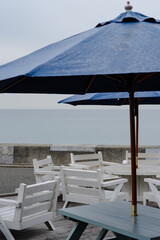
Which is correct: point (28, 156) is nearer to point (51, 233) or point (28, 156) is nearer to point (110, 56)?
point (51, 233)

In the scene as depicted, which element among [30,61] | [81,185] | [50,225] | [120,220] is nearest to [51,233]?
[50,225]

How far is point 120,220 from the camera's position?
3.86 m

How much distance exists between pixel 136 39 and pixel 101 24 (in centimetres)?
73

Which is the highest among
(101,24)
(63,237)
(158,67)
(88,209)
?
(101,24)

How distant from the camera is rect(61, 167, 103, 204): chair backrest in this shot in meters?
6.30

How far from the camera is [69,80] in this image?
16.1 ft

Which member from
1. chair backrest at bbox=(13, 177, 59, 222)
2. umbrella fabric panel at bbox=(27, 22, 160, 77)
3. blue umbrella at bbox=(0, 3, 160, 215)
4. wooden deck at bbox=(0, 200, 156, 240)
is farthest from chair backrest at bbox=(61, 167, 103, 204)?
umbrella fabric panel at bbox=(27, 22, 160, 77)

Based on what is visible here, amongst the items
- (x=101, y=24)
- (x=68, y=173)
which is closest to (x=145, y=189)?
(x=68, y=173)

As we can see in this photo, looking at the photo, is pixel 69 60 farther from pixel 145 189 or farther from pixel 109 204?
pixel 145 189

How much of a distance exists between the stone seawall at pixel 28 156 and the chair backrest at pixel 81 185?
3776 mm

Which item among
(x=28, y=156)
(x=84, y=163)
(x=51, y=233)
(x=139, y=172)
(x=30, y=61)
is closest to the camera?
(x=30, y=61)

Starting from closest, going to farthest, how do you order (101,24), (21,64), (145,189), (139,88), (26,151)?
(21,64) < (101,24) < (139,88) < (145,189) < (26,151)

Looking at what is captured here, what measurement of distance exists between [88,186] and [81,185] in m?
0.10

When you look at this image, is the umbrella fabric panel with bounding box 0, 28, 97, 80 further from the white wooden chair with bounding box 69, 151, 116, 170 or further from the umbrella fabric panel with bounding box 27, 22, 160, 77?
the white wooden chair with bounding box 69, 151, 116, 170
